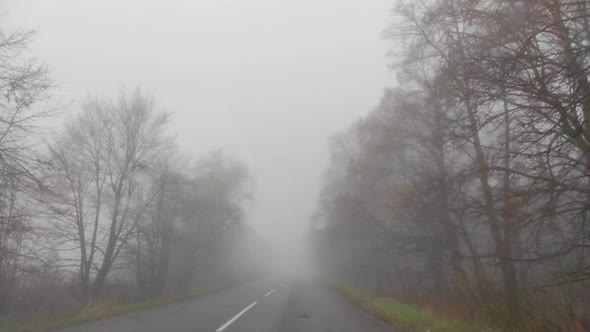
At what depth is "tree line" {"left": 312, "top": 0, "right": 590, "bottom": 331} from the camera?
21.0ft

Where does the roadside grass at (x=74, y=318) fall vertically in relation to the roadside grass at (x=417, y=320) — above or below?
above

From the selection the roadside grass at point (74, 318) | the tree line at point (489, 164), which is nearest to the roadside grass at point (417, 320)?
the tree line at point (489, 164)

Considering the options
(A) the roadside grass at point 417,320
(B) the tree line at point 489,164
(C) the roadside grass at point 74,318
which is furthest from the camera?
(C) the roadside grass at point 74,318

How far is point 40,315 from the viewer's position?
563 inches

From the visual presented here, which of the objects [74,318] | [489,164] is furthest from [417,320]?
[74,318]

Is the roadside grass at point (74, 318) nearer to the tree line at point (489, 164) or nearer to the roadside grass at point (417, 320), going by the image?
the roadside grass at point (417, 320)

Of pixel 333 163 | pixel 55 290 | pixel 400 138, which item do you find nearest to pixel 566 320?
pixel 400 138

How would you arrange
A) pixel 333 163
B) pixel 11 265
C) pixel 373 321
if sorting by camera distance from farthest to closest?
pixel 333 163
pixel 11 265
pixel 373 321

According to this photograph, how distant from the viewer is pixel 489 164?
10180 millimetres

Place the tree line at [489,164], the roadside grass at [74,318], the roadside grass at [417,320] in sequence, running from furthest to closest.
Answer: the roadside grass at [74,318]
the roadside grass at [417,320]
the tree line at [489,164]

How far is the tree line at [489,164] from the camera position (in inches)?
252

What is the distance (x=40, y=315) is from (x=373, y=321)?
10.8 metres

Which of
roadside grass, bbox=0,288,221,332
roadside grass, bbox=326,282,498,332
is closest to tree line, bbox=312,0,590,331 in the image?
roadside grass, bbox=326,282,498,332

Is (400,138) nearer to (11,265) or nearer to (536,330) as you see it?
(536,330)
